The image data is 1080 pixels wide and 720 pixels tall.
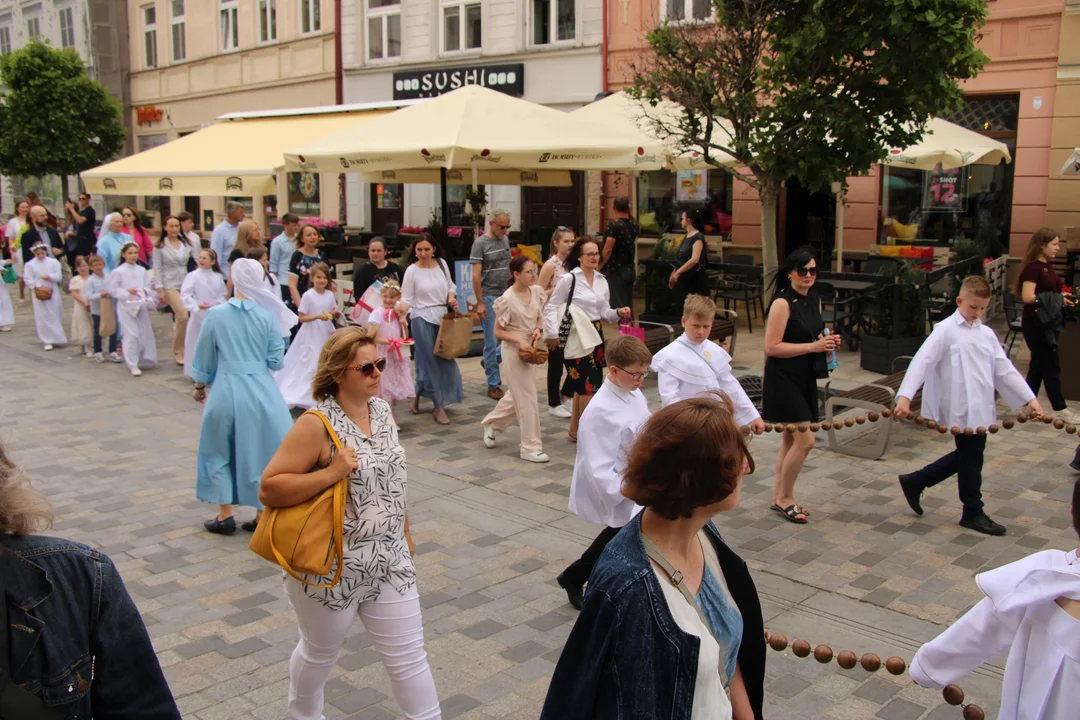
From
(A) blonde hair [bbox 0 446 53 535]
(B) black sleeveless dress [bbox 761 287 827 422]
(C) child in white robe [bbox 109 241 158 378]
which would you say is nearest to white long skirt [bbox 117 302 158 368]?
(C) child in white robe [bbox 109 241 158 378]

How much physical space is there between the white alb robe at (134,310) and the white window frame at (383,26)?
12.2 m

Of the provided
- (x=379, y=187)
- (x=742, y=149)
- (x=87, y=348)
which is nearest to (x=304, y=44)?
(x=379, y=187)

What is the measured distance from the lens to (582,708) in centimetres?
226

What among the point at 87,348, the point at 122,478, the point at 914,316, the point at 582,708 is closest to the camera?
the point at 582,708

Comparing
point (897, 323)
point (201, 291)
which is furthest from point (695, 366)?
point (201, 291)

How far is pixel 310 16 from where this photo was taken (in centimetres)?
2514

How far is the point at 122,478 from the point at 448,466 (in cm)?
251

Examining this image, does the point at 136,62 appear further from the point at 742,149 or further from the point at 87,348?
the point at 742,149

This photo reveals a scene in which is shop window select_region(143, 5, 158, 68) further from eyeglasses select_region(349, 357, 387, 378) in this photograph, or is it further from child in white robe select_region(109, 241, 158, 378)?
eyeglasses select_region(349, 357, 387, 378)

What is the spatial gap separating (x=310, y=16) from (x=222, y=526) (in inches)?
839

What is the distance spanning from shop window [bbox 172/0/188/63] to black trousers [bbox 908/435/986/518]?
28527 mm

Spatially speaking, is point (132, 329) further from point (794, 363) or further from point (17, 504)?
point (17, 504)

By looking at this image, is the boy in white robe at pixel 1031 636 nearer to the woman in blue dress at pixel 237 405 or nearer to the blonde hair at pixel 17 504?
the blonde hair at pixel 17 504

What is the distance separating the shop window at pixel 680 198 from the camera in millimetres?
18531
